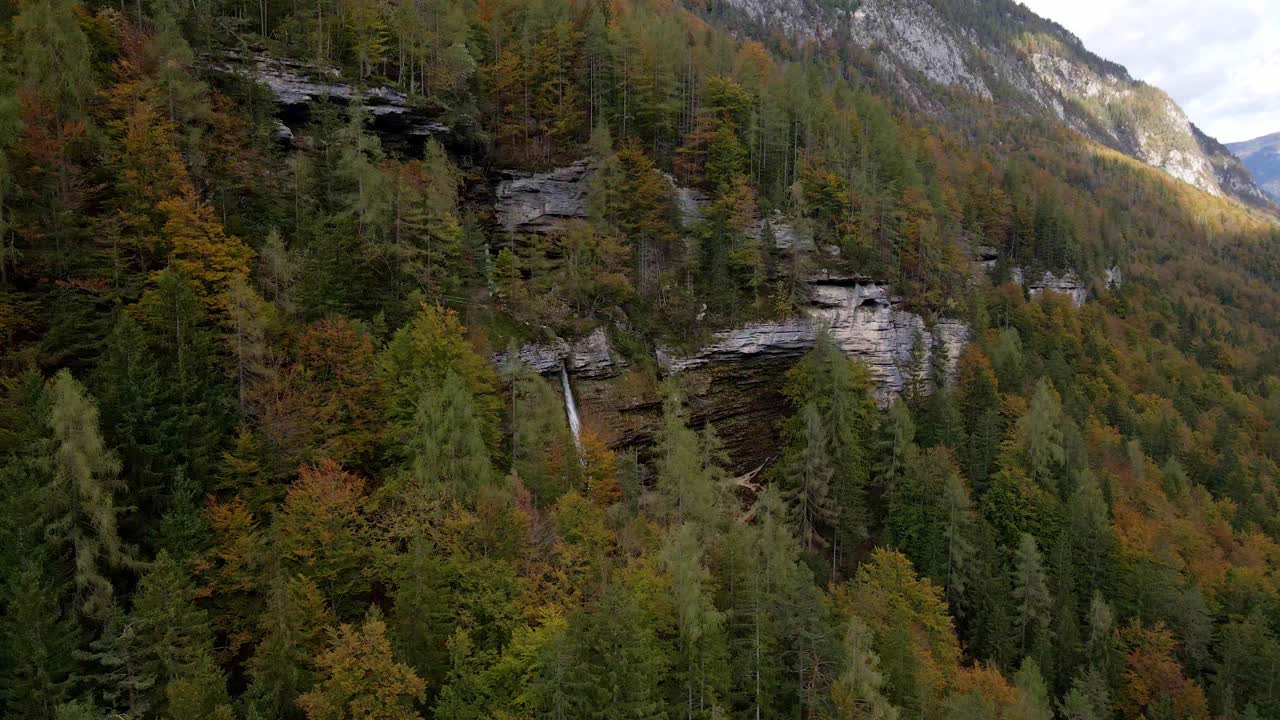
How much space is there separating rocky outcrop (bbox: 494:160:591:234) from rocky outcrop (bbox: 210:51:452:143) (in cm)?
641

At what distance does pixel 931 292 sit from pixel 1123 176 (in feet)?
573

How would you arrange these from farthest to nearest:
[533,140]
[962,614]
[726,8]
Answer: [726,8] → [533,140] → [962,614]

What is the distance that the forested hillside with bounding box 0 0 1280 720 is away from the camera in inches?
1008

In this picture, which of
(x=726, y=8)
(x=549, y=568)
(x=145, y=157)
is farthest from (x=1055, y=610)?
(x=726, y=8)

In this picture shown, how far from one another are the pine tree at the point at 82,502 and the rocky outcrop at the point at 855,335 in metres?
35.9

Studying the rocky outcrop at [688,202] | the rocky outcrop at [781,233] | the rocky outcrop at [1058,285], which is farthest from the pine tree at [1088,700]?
the rocky outcrop at [1058,285]

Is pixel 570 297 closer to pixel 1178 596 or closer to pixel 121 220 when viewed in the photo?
pixel 121 220

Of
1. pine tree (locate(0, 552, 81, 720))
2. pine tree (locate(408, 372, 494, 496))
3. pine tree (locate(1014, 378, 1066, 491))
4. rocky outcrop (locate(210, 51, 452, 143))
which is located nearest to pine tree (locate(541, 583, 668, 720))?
pine tree (locate(408, 372, 494, 496))

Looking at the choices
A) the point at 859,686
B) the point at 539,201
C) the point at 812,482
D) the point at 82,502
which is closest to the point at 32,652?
the point at 82,502

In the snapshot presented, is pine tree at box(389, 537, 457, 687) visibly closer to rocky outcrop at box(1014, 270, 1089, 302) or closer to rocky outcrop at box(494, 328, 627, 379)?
rocky outcrop at box(494, 328, 627, 379)

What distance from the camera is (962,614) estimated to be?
46969 mm

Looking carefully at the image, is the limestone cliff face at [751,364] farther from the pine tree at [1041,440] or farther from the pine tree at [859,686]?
the pine tree at [859,686]

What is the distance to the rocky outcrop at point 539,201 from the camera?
5578 cm

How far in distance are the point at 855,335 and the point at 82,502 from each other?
54315mm
